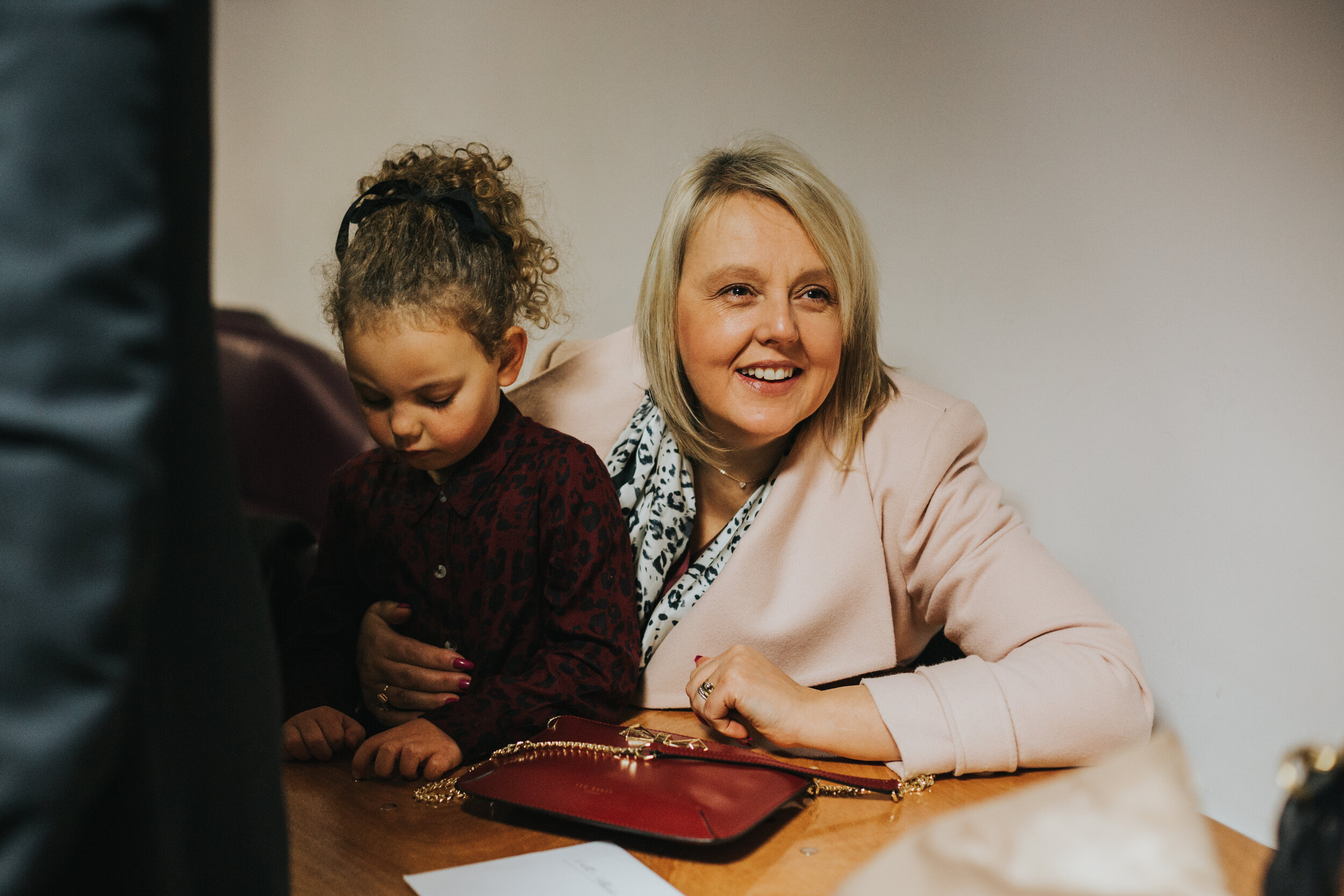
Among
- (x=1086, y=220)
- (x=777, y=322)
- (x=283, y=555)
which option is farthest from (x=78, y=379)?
(x=1086, y=220)

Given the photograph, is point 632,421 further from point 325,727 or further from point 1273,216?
point 1273,216

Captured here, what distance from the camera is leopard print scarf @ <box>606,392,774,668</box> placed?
3.82 feet

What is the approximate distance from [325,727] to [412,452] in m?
0.29

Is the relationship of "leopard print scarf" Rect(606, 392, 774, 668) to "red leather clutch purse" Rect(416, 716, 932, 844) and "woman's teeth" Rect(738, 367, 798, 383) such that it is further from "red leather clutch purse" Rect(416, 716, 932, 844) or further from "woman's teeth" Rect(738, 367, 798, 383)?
"red leather clutch purse" Rect(416, 716, 932, 844)

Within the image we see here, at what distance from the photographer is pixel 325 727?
35.9 inches

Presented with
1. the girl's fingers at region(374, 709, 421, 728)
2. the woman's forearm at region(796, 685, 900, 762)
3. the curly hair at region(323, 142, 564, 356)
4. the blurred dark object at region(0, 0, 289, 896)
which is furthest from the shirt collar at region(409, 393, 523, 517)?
the blurred dark object at region(0, 0, 289, 896)

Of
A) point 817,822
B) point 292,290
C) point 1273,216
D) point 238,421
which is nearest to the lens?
point 817,822

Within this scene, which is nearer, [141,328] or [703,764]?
[141,328]

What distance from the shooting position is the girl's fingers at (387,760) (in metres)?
0.84

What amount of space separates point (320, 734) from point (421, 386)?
36cm

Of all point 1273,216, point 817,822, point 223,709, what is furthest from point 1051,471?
point 223,709

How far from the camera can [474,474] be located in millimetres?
1037

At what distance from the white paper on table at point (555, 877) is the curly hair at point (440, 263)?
0.51 metres

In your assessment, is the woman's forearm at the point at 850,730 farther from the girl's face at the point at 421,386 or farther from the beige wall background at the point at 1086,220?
the beige wall background at the point at 1086,220
